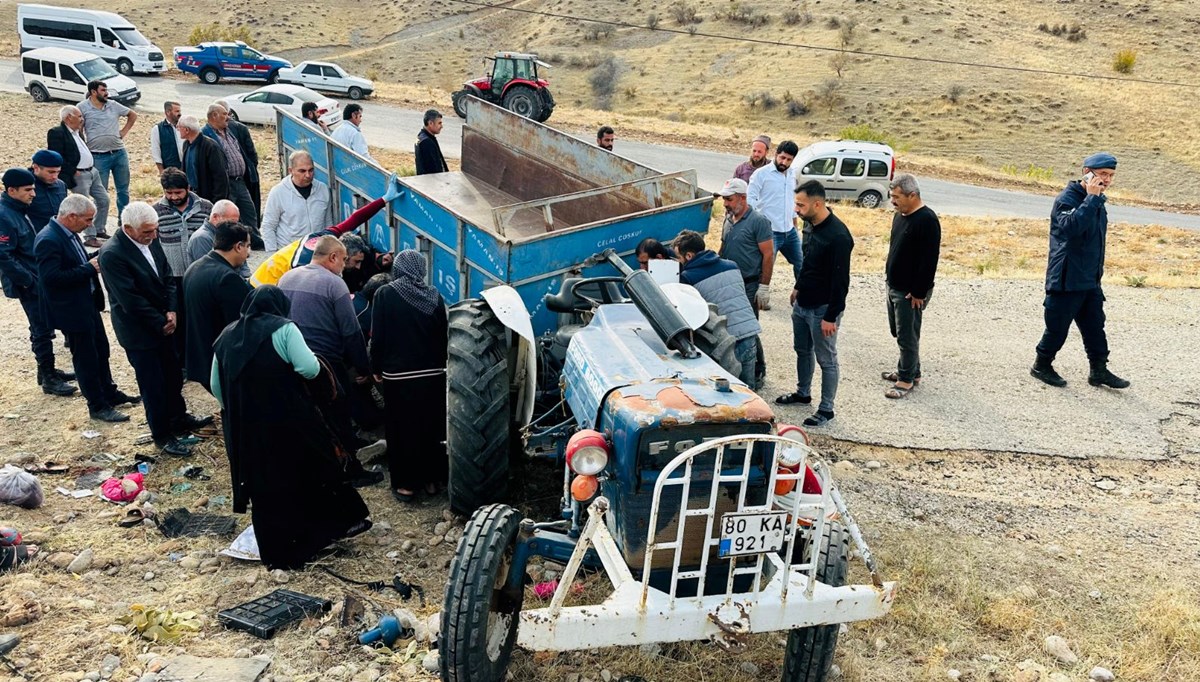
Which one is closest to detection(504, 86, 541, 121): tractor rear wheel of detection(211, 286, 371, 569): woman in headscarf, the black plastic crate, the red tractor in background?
the red tractor in background

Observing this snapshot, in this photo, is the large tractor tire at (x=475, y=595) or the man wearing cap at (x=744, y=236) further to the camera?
the man wearing cap at (x=744, y=236)

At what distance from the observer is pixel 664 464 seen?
392cm

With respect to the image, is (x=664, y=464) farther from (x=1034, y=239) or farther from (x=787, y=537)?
(x=1034, y=239)

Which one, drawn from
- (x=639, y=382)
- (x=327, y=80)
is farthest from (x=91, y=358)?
(x=327, y=80)

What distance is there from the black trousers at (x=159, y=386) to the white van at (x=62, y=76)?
18.6m

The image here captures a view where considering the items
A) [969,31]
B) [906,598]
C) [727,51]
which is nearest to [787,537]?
[906,598]

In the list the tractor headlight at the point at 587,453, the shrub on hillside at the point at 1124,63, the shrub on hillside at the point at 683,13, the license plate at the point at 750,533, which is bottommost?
the license plate at the point at 750,533

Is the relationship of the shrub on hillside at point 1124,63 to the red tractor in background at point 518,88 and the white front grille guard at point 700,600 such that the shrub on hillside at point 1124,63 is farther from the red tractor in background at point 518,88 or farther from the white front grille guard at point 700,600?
the white front grille guard at point 700,600

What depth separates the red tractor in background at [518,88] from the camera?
24.6 meters

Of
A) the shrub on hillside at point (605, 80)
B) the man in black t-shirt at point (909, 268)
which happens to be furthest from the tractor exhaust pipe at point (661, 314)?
the shrub on hillside at point (605, 80)

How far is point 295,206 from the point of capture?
815 cm

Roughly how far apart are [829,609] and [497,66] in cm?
2331

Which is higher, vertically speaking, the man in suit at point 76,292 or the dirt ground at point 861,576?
the man in suit at point 76,292

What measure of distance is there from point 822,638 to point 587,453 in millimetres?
1291
